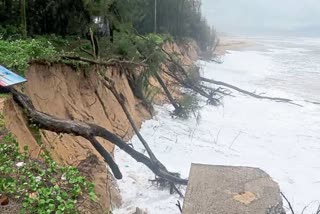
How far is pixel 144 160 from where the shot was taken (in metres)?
7.35

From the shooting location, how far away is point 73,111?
8.56m

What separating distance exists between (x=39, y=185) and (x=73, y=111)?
5.08 m

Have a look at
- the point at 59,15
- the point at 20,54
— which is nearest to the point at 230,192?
the point at 20,54

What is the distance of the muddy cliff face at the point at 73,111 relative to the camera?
5586mm

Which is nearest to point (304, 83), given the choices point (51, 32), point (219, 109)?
point (219, 109)

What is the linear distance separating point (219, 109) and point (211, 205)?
13.5m

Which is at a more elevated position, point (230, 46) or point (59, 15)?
point (59, 15)

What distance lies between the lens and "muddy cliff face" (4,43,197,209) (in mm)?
5586

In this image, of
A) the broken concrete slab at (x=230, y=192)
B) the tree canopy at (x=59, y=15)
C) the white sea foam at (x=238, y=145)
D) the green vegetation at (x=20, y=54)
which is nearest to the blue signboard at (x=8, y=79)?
the green vegetation at (x=20, y=54)

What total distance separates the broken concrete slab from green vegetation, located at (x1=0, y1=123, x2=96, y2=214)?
927 mm

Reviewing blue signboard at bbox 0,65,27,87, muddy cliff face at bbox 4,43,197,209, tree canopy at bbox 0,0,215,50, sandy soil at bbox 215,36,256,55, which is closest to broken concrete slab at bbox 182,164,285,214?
muddy cliff face at bbox 4,43,197,209

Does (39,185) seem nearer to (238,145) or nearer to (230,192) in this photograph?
(230,192)

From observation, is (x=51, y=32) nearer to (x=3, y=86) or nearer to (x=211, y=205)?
(x=3, y=86)

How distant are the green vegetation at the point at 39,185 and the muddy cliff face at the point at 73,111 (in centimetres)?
99
